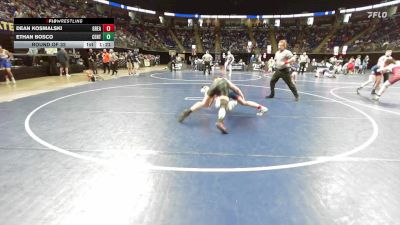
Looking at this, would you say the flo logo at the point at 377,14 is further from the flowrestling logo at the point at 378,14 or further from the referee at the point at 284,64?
the referee at the point at 284,64

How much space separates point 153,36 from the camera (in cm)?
4638

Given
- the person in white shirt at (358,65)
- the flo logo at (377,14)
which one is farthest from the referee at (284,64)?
the flo logo at (377,14)

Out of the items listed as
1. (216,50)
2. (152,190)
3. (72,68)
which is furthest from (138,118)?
(216,50)

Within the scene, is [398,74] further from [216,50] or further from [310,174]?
[216,50]
